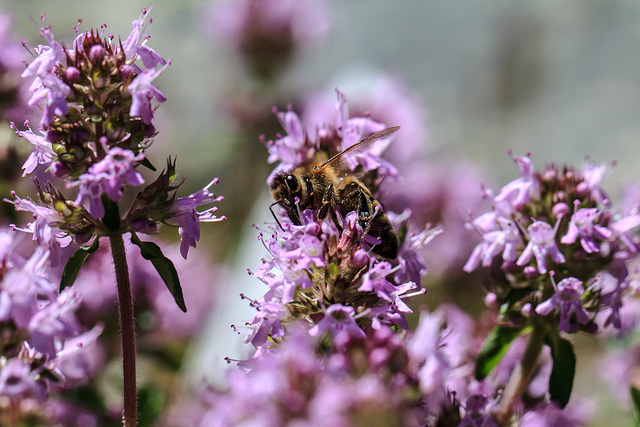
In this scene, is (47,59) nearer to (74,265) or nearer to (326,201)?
(74,265)

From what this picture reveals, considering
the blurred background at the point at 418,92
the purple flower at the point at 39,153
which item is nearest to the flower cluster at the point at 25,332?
the purple flower at the point at 39,153

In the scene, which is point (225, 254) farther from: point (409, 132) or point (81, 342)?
point (81, 342)

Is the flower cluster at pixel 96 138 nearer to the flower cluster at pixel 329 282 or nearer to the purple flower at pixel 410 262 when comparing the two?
the flower cluster at pixel 329 282

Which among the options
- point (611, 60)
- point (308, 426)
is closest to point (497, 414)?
point (308, 426)

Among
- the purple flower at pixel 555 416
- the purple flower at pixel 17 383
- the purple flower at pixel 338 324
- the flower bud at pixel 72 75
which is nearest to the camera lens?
the purple flower at pixel 17 383

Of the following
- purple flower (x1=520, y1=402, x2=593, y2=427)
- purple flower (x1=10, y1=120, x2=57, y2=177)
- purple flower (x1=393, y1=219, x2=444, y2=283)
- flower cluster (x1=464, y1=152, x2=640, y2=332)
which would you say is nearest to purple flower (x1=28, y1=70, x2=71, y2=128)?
purple flower (x1=10, y1=120, x2=57, y2=177)
